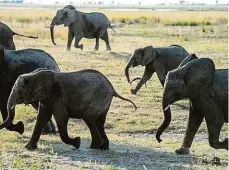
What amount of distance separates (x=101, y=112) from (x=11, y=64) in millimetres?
2168

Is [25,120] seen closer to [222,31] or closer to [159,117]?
[159,117]

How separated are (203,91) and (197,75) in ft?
0.81

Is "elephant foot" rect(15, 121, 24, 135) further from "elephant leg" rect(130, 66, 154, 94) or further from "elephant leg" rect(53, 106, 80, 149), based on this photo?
"elephant leg" rect(130, 66, 154, 94)

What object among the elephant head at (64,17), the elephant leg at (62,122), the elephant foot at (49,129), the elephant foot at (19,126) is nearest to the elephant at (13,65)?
the elephant foot at (49,129)

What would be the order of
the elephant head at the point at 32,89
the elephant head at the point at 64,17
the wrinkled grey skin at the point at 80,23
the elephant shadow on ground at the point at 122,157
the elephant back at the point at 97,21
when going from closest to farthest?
1. the elephant shadow on ground at the point at 122,157
2. the elephant head at the point at 32,89
3. the elephant head at the point at 64,17
4. the wrinkled grey skin at the point at 80,23
5. the elephant back at the point at 97,21

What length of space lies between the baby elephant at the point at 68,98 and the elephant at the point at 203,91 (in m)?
0.93

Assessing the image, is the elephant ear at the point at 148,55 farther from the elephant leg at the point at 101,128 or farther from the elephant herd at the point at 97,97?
the elephant leg at the point at 101,128

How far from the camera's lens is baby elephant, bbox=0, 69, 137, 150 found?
31.7 ft

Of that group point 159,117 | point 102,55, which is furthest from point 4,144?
point 102,55

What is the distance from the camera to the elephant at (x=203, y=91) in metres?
9.52

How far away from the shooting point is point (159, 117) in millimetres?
13789

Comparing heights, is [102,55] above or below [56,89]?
below

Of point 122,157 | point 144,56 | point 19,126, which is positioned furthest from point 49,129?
point 144,56

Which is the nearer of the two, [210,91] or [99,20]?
[210,91]
